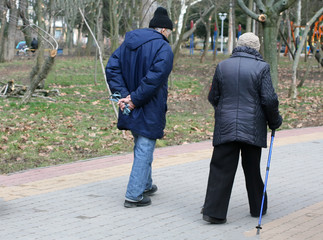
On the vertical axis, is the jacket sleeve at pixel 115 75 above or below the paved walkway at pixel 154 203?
above

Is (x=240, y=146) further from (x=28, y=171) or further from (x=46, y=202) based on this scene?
(x=28, y=171)

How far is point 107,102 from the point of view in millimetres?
16438

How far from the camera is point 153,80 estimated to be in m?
5.87

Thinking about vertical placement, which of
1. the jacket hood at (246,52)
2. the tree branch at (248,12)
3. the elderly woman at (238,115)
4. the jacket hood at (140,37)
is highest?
the tree branch at (248,12)

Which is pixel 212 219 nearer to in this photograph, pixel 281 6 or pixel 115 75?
pixel 115 75

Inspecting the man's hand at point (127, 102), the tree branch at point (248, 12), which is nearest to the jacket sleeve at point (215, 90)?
the man's hand at point (127, 102)

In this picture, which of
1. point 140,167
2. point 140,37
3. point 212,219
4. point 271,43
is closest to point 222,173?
point 212,219

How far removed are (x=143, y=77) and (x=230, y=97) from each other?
3.17ft

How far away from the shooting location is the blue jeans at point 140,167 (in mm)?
6047

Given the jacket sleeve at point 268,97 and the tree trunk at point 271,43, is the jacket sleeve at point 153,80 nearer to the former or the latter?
the jacket sleeve at point 268,97

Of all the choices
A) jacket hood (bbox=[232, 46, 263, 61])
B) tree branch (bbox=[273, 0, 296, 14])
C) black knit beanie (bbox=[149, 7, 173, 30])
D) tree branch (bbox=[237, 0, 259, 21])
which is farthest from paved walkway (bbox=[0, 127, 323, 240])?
tree branch (bbox=[237, 0, 259, 21])

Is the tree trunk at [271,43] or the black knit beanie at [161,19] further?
the tree trunk at [271,43]

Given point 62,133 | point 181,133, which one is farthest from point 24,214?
point 181,133

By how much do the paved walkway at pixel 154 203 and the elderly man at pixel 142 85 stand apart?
17.8 inches
